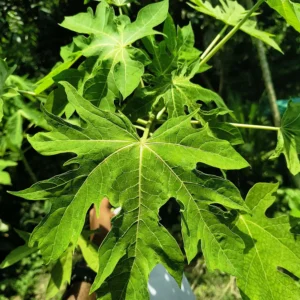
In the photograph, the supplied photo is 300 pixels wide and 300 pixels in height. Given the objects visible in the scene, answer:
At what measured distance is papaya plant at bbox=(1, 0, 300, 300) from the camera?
Result: 732 mm

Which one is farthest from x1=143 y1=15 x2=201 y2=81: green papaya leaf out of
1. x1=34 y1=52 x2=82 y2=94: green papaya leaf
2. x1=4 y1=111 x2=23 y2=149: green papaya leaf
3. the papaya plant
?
x1=4 y1=111 x2=23 y2=149: green papaya leaf

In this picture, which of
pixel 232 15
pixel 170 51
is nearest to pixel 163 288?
pixel 170 51

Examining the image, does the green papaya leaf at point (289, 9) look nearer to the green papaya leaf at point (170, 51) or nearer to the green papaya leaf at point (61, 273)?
the green papaya leaf at point (170, 51)

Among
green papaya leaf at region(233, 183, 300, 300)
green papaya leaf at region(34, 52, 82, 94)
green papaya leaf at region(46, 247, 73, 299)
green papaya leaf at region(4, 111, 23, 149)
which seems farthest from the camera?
green papaya leaf at region(4, 111, 23, 149)

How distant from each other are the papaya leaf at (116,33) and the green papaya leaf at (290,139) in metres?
0.37

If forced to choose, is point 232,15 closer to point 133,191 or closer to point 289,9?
point 289,9

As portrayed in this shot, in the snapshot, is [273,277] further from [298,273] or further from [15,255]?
[15,255]

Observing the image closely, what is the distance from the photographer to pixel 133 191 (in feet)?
2.54

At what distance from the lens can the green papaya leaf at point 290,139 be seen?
934mm

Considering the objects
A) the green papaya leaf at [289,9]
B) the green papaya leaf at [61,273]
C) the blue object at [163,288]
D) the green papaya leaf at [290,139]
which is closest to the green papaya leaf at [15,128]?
the green papaya leaf at [61,273]

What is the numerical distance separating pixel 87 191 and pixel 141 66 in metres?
0.29

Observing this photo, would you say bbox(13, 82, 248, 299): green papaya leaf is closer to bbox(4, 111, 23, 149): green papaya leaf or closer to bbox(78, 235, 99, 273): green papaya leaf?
bbox(78, 235, 99, 273): green papaya leaf

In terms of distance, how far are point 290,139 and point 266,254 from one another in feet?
0.90

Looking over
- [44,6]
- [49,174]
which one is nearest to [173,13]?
[44,6]
